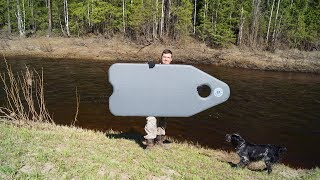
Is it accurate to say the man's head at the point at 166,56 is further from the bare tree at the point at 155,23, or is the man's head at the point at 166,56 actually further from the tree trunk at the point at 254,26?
the tree trunk at the point at 254,26

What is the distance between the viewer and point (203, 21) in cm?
3894

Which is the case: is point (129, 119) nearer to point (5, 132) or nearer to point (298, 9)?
point (5, 132)

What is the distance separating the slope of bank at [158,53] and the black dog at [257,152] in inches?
946

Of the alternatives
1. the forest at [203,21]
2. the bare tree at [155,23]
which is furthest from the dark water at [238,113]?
the bare tree at [155,23]

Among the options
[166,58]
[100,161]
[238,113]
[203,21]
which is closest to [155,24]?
[203,21]

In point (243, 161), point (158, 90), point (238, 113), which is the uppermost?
point (158, 90)

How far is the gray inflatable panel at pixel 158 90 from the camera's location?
688cm

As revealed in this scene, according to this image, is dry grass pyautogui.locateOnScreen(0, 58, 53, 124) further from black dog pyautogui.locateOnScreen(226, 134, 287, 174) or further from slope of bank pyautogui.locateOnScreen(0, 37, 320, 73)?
slope of bank pyautogui.locateOnScreen(0, 37, 320, 73)

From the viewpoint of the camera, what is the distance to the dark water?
12.1 m

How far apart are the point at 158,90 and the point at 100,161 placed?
6.13 feet

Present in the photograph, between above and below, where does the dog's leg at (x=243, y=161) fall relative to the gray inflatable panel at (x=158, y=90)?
below

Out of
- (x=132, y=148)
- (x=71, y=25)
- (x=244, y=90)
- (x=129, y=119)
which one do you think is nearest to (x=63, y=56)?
(x=71, y=25)

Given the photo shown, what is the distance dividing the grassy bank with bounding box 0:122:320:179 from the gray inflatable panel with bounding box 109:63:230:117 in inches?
32.9

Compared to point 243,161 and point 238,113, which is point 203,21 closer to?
point 238,113
